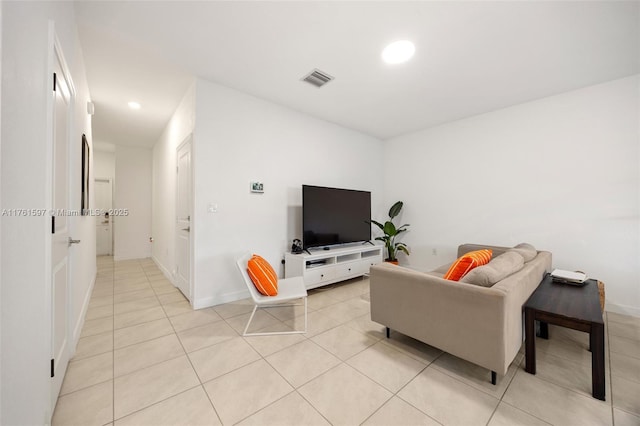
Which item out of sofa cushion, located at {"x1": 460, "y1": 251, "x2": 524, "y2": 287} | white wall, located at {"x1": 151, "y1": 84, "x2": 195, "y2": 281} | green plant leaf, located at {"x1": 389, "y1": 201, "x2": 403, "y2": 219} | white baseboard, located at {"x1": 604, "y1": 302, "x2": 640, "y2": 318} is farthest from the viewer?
green plant leaf, located at {"x1": 389, "y1": 201, "x2": 403, "y2": 219}

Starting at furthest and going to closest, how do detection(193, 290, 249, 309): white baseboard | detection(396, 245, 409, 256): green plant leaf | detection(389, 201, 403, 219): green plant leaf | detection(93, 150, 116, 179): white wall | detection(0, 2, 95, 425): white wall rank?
detection(93, 150, 116, 179): white wall, detection(389, 201, 403, 219): green plant leaf, detection(396, 245, 409, 256): green plant leaf, detection(193, 290, 249, 309): white baseboard, detection(0, 2, 95, 425): white wall

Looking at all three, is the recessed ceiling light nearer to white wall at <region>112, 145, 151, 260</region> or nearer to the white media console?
the white media console

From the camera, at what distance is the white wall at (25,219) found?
851 millimetres

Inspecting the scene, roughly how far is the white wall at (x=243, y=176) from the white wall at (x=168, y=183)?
40cm

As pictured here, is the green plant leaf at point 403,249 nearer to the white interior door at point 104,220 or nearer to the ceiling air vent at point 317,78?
the ceiling air vent at point 317,78

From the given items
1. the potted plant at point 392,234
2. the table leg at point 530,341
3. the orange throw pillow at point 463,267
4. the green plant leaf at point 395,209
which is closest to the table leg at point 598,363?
the table leg at point 530,341

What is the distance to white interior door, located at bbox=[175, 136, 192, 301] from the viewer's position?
309 cm

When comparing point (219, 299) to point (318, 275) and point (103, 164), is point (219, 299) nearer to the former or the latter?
point (318, 275)

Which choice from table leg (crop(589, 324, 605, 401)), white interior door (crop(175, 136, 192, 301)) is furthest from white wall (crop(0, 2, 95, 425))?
table leg (crop(589, 324, 605, 401))

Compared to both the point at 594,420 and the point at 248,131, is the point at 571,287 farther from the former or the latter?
the point at 248,131

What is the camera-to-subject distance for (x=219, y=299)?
118 inches

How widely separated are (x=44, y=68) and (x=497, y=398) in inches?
127

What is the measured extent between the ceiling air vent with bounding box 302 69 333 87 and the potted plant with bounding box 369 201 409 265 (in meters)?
2.59

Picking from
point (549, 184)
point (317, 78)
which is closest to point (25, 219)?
point (317, 78)
